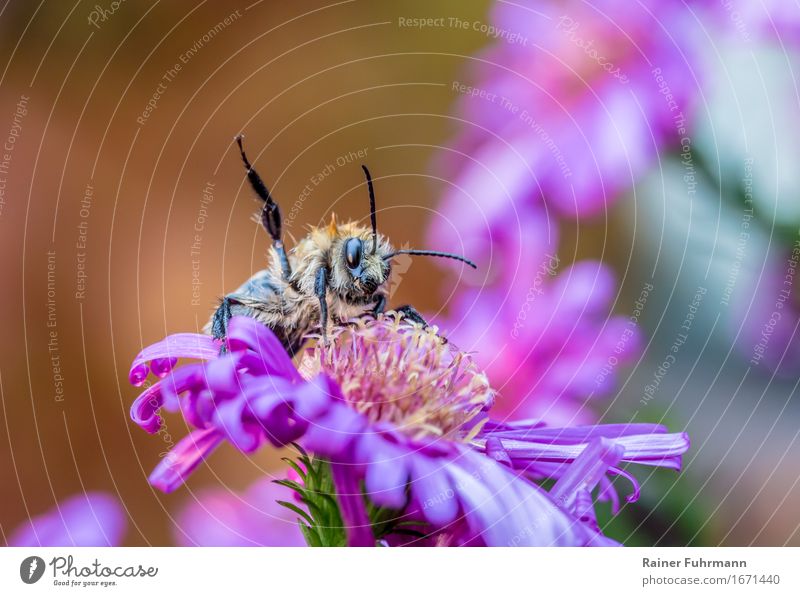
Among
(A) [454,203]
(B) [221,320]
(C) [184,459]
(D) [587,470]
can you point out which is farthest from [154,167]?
(D) [587,470]

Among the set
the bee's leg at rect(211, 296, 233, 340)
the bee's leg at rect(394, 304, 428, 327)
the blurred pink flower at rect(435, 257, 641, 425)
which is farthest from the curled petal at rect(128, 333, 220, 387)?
the blurred pink flower at rect(435, 257, 641, 425)

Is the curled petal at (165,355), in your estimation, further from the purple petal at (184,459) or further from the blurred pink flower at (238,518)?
the blurred pink flower at (238,518)

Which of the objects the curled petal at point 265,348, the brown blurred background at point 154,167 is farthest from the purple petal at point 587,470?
the brown blurred background at point 154,167

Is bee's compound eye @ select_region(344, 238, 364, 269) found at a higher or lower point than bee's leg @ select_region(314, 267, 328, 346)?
higher

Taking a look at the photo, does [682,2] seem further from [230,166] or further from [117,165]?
[117,165]

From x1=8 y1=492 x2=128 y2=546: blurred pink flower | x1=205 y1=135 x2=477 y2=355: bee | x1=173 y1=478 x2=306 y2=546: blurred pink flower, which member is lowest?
x1=173 y1=478 x2=306 y2=546: blurred pink flower
